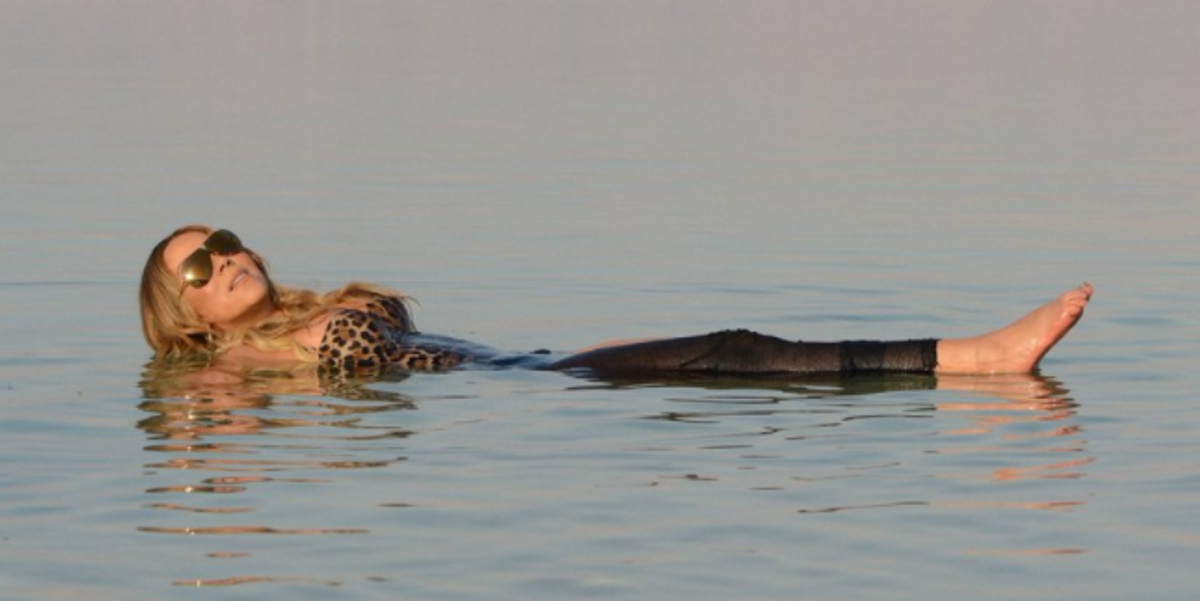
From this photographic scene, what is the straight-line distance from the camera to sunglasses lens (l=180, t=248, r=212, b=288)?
12078 millimetres

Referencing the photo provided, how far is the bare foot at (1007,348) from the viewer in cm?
A: 1139

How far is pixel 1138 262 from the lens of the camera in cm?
1653

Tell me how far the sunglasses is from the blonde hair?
13 cm

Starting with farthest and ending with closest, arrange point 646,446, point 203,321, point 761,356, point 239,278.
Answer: point 203,321
point 239,278
point 761,356
point 646,446

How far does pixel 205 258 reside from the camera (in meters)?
12.1

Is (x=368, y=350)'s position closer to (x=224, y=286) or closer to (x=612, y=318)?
(x=224, y=286)

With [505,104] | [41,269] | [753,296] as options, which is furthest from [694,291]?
[505,104]

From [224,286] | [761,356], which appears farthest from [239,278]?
[761,356]

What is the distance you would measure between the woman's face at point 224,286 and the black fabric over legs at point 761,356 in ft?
5.86

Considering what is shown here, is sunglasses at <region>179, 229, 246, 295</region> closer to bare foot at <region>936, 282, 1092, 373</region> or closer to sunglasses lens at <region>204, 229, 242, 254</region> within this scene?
sunglasses lens at <region>204, 229, 242, 254</region>

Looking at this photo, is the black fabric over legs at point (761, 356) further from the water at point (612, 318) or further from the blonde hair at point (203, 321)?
the blonde hair at point (203, 321)

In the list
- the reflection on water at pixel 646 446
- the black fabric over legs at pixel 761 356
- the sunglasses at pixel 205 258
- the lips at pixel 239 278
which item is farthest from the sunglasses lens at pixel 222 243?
the black fabric over legs at pixel 761 356

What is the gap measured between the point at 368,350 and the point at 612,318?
2.64 m

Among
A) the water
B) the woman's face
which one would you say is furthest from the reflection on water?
the woman's face
